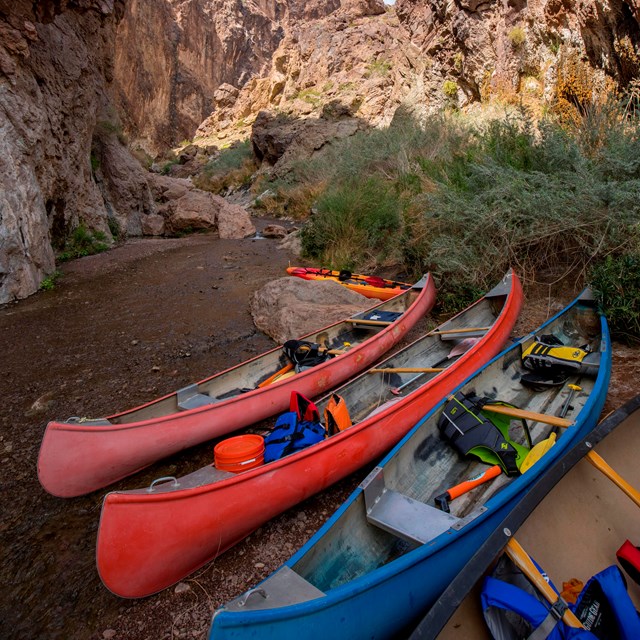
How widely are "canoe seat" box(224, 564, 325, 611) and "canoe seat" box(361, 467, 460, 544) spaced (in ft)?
1.79

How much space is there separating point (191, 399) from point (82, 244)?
8342mm

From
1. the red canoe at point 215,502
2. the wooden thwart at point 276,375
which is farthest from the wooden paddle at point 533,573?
the wooden thwart at point 276,375

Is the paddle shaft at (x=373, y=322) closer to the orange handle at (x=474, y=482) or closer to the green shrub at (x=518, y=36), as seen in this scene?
the orange handle at (x=474, y=482)

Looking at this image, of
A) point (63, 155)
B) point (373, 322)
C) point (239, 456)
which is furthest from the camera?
point (63, 155)

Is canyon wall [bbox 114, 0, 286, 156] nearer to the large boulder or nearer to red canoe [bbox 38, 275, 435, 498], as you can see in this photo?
the large boulder

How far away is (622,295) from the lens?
12.4 feet

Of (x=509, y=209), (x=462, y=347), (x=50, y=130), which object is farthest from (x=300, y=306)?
(x=50, y=130)

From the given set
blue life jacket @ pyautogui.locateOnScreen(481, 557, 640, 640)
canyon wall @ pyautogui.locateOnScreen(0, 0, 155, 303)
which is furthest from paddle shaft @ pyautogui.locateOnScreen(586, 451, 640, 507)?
canyon wall @ pyautogui.locateOnScreen(0, 0, 155, 303)

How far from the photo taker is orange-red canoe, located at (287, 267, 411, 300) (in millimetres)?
5879

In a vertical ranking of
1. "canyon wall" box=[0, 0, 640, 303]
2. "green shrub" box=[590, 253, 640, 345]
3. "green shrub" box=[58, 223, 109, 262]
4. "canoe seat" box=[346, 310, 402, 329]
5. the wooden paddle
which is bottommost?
"green shrub" box=[58, 223, 109, 262]

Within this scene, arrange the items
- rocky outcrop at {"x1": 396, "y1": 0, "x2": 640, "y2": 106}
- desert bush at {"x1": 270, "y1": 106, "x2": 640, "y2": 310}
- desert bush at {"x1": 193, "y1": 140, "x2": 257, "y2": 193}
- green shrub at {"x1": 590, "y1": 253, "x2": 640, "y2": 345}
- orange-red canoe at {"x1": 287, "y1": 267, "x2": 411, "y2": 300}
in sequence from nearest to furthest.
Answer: green shrub at {"x1": 590, "y1": 253, "x2": 640, "y2": 345}, desert bush at {"x1": 270, "y1": 106, "x2": 640, "y2": 310}, orange-red canoe at {"x1": 287, "y1": 267, "x2": 411, "y2": 300}, rocky outcrop at {"x1": 396, "y1": 0, "x2": 640, "y2": 106}, desert bush at {"x1": 193, "y1": 140, "x2": 257, "y2": 193}

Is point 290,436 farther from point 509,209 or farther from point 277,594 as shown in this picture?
point 509,209

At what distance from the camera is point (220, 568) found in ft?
7.09

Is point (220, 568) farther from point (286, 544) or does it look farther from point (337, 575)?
point (337, 575)
